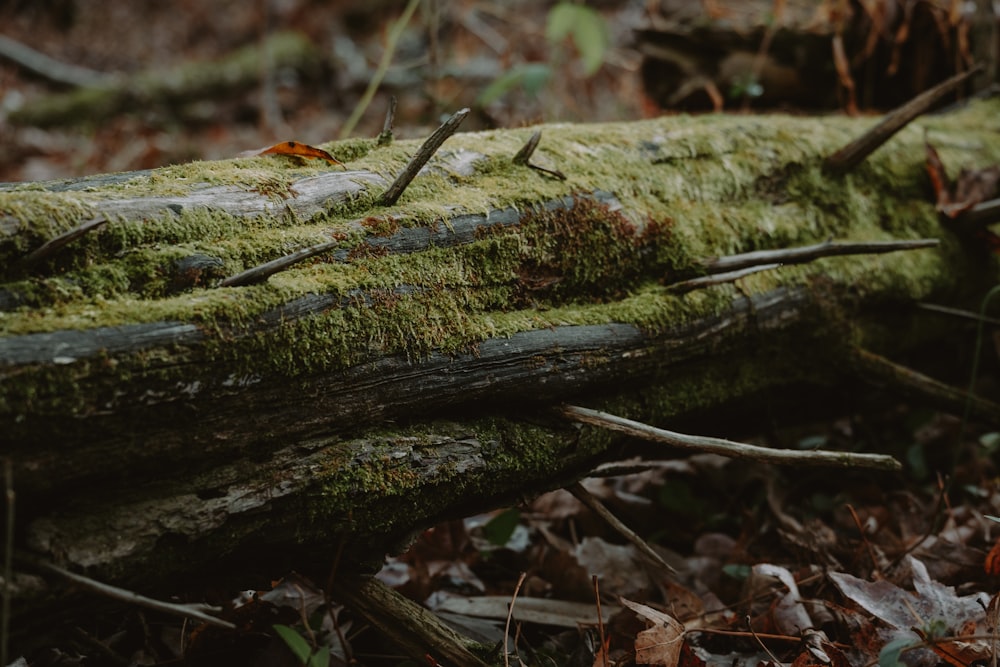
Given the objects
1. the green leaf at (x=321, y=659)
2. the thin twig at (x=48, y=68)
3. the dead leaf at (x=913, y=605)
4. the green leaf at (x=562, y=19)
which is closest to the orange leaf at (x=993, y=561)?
the dead leaf at (x=913, y=605)

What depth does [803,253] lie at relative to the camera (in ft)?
6.98

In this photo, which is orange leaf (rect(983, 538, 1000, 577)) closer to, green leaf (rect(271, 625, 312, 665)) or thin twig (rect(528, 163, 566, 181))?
thin twig (rect(528, 163, 566, 181))

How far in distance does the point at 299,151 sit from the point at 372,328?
25.5 inches

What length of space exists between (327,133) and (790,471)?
5312 millimetres

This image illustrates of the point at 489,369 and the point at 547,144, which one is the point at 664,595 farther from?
the point at 547,144

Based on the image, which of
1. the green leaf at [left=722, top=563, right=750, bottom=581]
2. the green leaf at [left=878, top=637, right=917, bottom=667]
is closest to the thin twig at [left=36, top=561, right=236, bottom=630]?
the green leaf at [left=878, top=637, right=917, bottom=667]

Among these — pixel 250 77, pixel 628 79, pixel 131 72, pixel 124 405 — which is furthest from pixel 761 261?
pixel 131 72

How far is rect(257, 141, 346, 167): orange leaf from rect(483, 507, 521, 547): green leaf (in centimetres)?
119

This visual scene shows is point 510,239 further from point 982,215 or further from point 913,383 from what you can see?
point 982,215

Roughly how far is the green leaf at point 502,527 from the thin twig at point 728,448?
576 mm

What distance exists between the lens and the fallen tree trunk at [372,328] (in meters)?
1.31

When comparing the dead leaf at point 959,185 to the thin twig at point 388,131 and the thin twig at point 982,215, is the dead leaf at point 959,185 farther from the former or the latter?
the thin twig at point 388,131

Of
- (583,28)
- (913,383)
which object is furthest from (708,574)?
(583,28)

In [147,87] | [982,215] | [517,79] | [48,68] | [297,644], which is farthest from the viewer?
[48,68]
